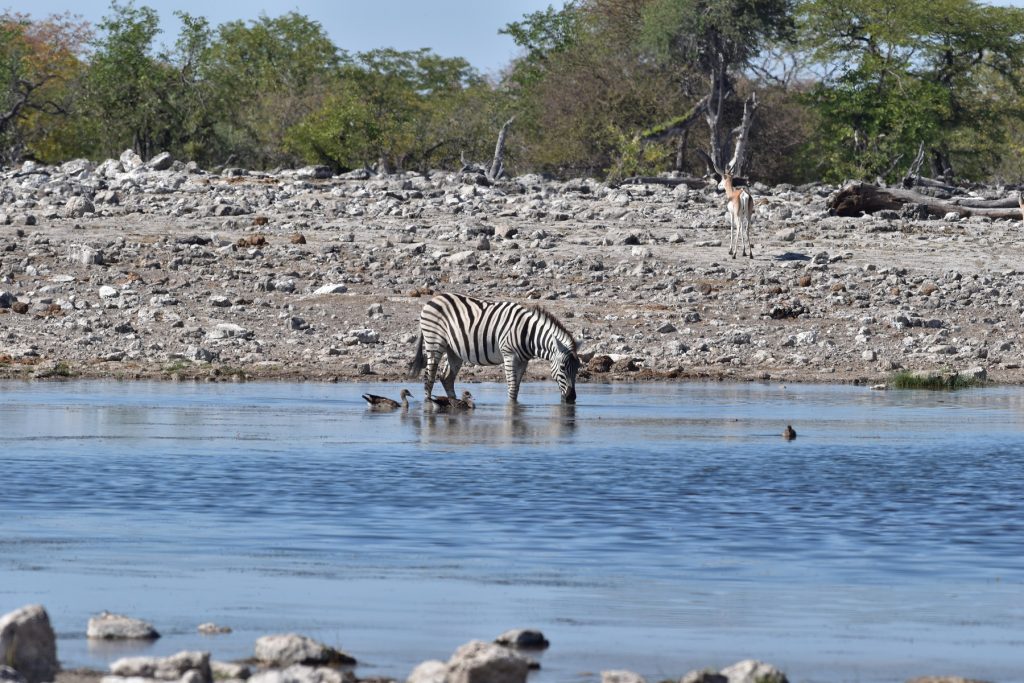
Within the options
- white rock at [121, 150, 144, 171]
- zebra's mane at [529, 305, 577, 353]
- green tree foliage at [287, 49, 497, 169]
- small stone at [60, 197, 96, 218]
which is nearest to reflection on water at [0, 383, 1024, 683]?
zebra's mane at [529, 305, 577, 353]

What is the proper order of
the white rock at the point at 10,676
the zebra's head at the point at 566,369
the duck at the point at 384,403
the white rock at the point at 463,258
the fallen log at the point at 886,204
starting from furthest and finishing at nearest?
1. the fallen log at the point at 886,204
2. the white rock at the point at 463,258
3. the zebra's head at the point at 566,369
4. the duck at the point at 384,403
5. the white rock at the point at 10,676

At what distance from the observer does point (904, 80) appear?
168 feet

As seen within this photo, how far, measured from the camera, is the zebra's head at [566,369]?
1855 cm

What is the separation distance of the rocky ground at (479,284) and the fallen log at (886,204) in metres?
0.42

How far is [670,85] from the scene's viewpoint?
53.0 m

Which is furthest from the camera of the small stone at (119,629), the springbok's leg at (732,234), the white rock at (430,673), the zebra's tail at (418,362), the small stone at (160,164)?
the small stone at (160,164)

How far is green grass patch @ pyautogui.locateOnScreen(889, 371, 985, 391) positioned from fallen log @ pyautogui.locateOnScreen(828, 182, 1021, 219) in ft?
35.1

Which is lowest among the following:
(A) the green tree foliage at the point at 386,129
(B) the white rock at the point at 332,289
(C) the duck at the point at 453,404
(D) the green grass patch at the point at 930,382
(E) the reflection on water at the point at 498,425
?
(E) the reflection on water at the point at 498,425

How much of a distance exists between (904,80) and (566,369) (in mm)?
A: 35179

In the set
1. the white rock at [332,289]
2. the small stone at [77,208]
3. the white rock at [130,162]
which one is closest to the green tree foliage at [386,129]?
the white rock at [130,162]

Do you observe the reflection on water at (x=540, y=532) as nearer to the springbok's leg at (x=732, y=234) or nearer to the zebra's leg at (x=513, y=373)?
the zebra's leg at (x=513, y=373)

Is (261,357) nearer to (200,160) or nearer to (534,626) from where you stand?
(534,626)

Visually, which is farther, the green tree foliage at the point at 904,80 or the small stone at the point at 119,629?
the green tree foliage at the point at 904,80

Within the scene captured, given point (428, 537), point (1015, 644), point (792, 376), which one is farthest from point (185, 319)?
point (1015, 644)
